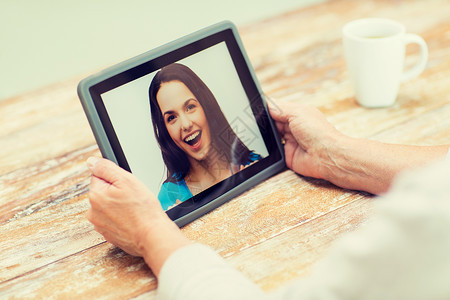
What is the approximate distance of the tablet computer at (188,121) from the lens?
73 centimetres

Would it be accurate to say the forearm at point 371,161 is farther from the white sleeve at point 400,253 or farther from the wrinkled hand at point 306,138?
the white sleeve at point 400,253

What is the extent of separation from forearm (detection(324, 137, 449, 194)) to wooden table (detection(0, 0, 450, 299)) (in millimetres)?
27

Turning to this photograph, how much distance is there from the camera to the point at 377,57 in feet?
3.22

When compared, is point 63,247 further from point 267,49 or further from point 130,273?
point 267,49

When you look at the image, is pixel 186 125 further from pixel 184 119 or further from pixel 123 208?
pixel 123 208

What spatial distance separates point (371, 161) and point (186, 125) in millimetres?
330

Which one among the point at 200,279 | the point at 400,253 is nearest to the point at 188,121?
the point at 200,279

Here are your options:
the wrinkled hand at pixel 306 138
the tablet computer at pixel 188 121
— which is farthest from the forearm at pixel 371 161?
the tablet computer at pixel 188 121

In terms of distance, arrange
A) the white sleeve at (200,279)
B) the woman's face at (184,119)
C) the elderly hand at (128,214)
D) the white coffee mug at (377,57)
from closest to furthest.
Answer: the white sleeve at (200,279)
the elderly hand at (128,214)
the woman's face at (184,119)
the white coffee mug at (377,57)

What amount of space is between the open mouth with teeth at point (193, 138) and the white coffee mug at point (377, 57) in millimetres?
433

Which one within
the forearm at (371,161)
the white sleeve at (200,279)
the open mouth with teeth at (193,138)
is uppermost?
the open mouth with teeth at (193,138)

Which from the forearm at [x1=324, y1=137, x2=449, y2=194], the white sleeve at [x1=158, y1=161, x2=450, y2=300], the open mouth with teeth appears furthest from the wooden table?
the white sleeve at [x1=158, y1=161, x2=450, y2=300]

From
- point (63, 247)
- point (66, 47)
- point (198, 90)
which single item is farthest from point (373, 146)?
point (66, 47)

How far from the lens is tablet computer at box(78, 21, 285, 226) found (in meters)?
0.73
